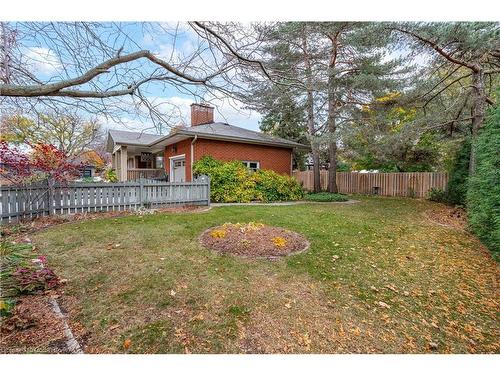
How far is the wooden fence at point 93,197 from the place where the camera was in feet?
17.5

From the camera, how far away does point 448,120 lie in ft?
25.8

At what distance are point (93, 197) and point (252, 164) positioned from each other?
23.1 feet

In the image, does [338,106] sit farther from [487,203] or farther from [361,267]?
[361,267]

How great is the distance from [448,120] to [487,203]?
215 inches

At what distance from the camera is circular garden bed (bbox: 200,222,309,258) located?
3.69 metres

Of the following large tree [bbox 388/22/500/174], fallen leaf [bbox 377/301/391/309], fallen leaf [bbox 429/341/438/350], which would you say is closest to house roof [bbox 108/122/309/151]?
large tree [bbox 388/22/500/174]

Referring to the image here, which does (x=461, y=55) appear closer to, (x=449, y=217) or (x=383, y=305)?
(x=449, y=217)

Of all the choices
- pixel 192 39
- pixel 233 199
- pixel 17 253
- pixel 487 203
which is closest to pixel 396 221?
pixel 487 203

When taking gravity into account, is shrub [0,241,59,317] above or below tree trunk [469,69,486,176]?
below

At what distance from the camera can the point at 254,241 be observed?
12.9 ft

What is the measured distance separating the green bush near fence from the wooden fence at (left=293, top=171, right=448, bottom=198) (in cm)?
448

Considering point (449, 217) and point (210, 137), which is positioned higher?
point (210, 137)

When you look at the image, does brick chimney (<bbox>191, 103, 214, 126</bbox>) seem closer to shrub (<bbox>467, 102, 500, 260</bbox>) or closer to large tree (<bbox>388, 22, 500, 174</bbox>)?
shrub (<bbox>467, 102, 500, 260</bbox>)

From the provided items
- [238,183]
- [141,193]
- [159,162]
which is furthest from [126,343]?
[159,162]
